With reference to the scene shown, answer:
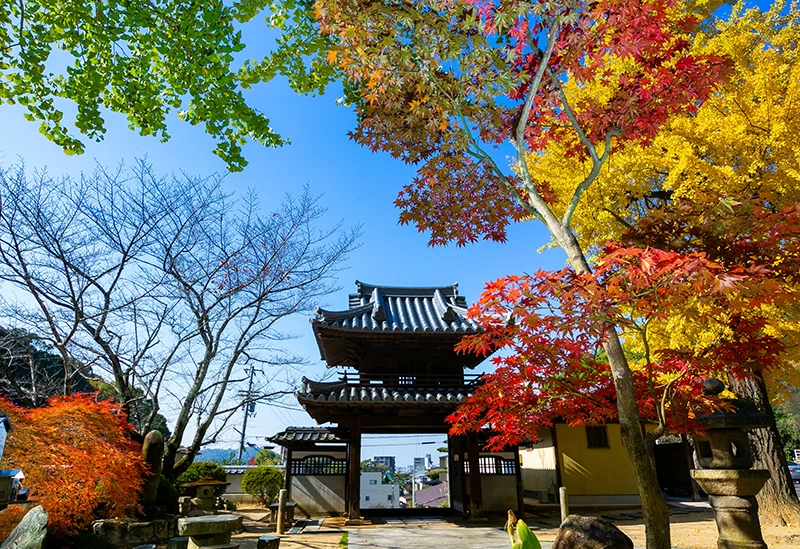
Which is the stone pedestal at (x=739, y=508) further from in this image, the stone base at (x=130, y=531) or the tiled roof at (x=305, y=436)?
the tiled roof at (x=305, y=436)

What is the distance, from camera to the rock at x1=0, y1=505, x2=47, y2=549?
3.09 m

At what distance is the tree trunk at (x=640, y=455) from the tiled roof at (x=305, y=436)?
11.0 metres

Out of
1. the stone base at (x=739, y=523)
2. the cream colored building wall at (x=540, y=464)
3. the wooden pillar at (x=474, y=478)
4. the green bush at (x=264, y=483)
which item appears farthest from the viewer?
the green bush at (x=264, y=483)

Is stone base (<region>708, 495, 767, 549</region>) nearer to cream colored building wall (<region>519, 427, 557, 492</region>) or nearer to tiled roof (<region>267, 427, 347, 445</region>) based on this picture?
tiled roof (<region>267, 427, 347, 445</region>)

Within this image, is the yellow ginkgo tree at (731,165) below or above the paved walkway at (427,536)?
above

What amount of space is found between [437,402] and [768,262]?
7668mm

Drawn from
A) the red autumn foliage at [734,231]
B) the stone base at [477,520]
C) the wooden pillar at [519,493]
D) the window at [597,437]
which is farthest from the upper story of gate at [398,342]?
the red autumn foliage at [734,231]

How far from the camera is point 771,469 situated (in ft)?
25.7

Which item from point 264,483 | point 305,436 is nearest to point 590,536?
point 305,436

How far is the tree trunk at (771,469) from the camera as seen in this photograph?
769 cm

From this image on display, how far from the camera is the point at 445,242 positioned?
225 inches

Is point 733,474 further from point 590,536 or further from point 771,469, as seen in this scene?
point 771,469

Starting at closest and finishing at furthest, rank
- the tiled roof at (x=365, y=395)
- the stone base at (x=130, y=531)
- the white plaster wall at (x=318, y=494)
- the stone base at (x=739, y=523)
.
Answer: the stone base at (x=739, y=523)
the stone base at (x=130, y=531)
the tiled roof at (x=365, y=395)
the white plaster wall at (x=318, y=494)

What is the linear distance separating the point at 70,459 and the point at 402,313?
27.8ft
